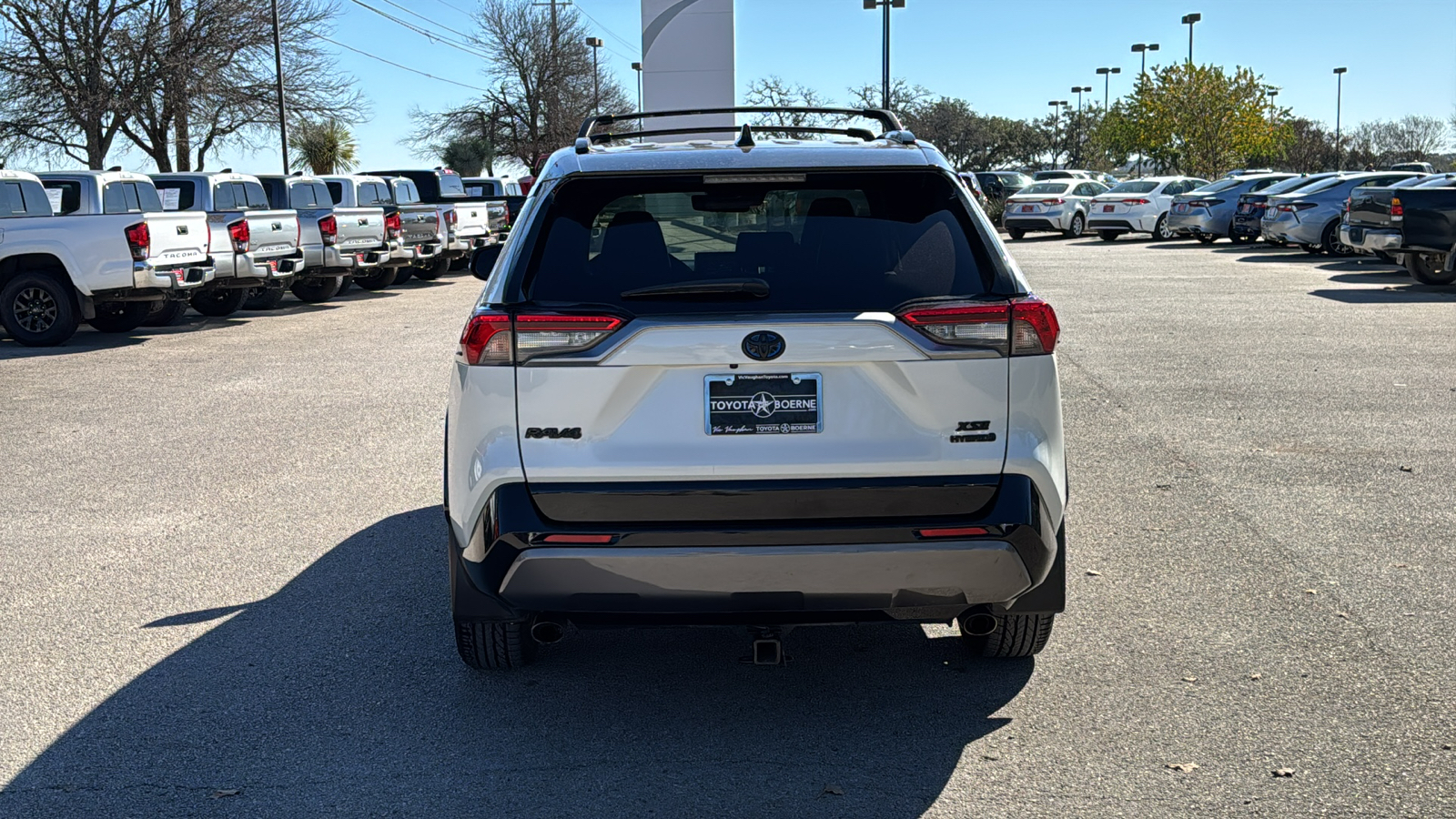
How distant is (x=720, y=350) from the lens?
12.9 ft

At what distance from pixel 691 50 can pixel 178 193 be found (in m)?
8.24

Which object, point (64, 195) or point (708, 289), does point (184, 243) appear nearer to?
point (64, 195)

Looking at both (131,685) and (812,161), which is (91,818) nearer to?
(131,685)

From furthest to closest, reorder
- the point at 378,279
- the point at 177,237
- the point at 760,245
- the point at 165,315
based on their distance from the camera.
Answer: the point at 378,279 → the point at 165,315 → the point at 177,237 → the point at 760,245

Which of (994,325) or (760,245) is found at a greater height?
(760,245)

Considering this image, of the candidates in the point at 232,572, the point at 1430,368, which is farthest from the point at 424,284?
the point at 232,572

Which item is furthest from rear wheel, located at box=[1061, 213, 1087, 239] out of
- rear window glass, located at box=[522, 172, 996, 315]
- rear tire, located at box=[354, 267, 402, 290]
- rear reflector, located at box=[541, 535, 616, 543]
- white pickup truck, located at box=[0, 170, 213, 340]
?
rear reflector, located at box=[541, 535, 616, 543]

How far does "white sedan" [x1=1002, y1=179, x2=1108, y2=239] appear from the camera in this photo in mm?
40344

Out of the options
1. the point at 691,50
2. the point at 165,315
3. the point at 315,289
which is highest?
the point at 691,50

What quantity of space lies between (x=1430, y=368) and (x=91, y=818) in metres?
11.7

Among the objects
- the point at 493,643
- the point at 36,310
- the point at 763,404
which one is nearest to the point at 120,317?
the point at 36,310

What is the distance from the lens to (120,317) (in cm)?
1795

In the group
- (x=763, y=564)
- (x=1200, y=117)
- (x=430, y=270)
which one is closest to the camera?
(x=763, y=564)

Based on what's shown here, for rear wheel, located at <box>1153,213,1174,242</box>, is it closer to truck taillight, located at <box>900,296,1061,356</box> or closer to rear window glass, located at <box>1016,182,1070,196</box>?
rear window glass, located at <box>1016,182,1070,196</box>
